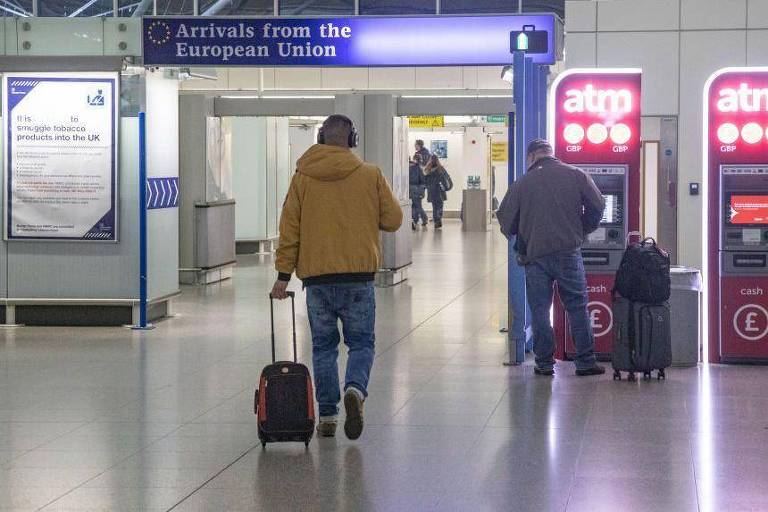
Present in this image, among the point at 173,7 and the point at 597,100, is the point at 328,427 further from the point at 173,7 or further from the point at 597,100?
the point at 173,7

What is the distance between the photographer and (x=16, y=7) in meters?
12.3

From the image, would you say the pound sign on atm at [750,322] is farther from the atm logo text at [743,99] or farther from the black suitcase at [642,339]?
the atm logo text at [743,99]

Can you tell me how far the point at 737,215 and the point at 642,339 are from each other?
138cm

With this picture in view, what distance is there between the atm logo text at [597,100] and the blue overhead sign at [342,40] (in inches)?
65.1

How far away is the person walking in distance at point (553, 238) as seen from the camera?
350 inches

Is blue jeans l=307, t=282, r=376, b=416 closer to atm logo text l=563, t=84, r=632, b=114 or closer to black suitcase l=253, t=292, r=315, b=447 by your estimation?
black suitcase l=253, t=292, r=315, b=447

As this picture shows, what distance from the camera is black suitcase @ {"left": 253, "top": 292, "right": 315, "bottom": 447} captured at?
6.55m

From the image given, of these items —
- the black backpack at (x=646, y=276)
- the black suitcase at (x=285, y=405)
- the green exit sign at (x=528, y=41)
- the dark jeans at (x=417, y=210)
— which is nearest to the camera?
the black suitcase at (x=285, y=405)

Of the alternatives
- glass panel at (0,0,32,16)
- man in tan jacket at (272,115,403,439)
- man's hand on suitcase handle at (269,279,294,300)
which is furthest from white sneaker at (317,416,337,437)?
glass panel at (0,0,32,16)

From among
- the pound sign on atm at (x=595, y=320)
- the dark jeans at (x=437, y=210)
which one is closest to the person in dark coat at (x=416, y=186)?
the dark jeans at (x=437, y=210)

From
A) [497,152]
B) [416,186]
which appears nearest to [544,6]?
[416,186]

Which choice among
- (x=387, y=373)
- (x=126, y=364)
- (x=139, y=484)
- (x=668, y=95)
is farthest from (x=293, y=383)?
(x=668, y=95)

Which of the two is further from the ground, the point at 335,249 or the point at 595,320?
the point at 335,249

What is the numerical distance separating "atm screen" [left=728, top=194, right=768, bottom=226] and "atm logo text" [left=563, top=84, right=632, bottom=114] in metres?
0.96
